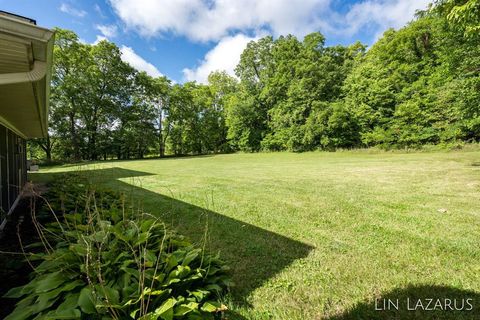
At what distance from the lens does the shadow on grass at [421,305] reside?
184 centimetres

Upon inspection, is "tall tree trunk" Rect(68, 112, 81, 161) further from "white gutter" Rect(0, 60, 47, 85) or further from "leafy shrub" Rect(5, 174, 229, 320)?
"leafy shrub" Rect(5, 174, 229, 320)

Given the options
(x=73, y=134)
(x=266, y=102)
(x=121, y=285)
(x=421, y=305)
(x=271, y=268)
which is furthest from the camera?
A: (x=266, y=102)

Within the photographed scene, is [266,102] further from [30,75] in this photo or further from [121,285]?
[121,285]

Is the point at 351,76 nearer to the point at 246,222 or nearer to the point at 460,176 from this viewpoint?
the point at 460,176

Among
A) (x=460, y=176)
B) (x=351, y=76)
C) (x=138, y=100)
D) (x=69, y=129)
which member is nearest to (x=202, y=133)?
(x=138, y=100)

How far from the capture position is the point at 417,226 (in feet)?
12.5

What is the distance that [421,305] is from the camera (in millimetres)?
1965

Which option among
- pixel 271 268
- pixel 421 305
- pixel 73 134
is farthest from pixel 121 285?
pixel 73 134

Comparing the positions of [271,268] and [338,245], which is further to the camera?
[338,245]

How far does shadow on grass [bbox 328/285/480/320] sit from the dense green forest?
18.3 m

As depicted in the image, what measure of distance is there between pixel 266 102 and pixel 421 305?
3283cm

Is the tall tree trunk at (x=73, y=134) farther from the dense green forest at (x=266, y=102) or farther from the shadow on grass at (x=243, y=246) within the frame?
the shadow on grass at (x=243, y=246)

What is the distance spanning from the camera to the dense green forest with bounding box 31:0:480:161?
21.6m

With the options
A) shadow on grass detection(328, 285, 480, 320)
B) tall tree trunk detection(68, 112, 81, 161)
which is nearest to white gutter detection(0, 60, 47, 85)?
shadow on grass detection(328, 285, 480, 320)
